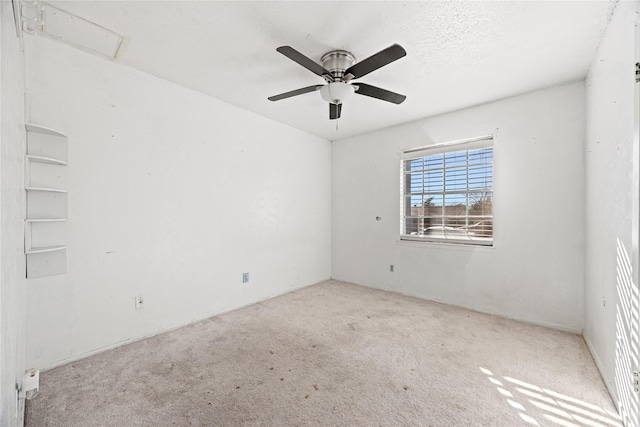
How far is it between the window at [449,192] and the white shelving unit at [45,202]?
12.1 feet

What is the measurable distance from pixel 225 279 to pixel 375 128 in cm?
298

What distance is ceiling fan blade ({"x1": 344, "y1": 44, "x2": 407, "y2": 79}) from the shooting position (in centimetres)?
168

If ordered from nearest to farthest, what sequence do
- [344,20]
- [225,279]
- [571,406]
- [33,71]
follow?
[571,406] < [344,20] < [33,71] < [225,279]

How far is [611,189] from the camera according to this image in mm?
1852

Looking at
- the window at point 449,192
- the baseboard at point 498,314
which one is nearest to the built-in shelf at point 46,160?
the window at point 449,192

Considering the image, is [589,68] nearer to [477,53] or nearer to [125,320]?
[477,53]

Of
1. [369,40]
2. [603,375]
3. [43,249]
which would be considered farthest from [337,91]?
[603,375]

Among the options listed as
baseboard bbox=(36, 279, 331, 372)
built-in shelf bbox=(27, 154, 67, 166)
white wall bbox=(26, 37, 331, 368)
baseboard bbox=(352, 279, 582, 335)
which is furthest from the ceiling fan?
baseboard bbox=(352, 279, 582, 335)

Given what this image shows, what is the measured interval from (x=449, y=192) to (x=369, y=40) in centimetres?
231

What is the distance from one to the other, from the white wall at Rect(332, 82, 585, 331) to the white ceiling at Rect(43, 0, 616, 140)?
35cm

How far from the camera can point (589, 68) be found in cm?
241

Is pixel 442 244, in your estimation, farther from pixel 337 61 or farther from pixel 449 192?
pixel 337 61

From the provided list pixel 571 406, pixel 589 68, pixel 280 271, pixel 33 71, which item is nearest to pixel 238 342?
pixel 280 271

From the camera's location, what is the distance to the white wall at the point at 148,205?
6.86ft
